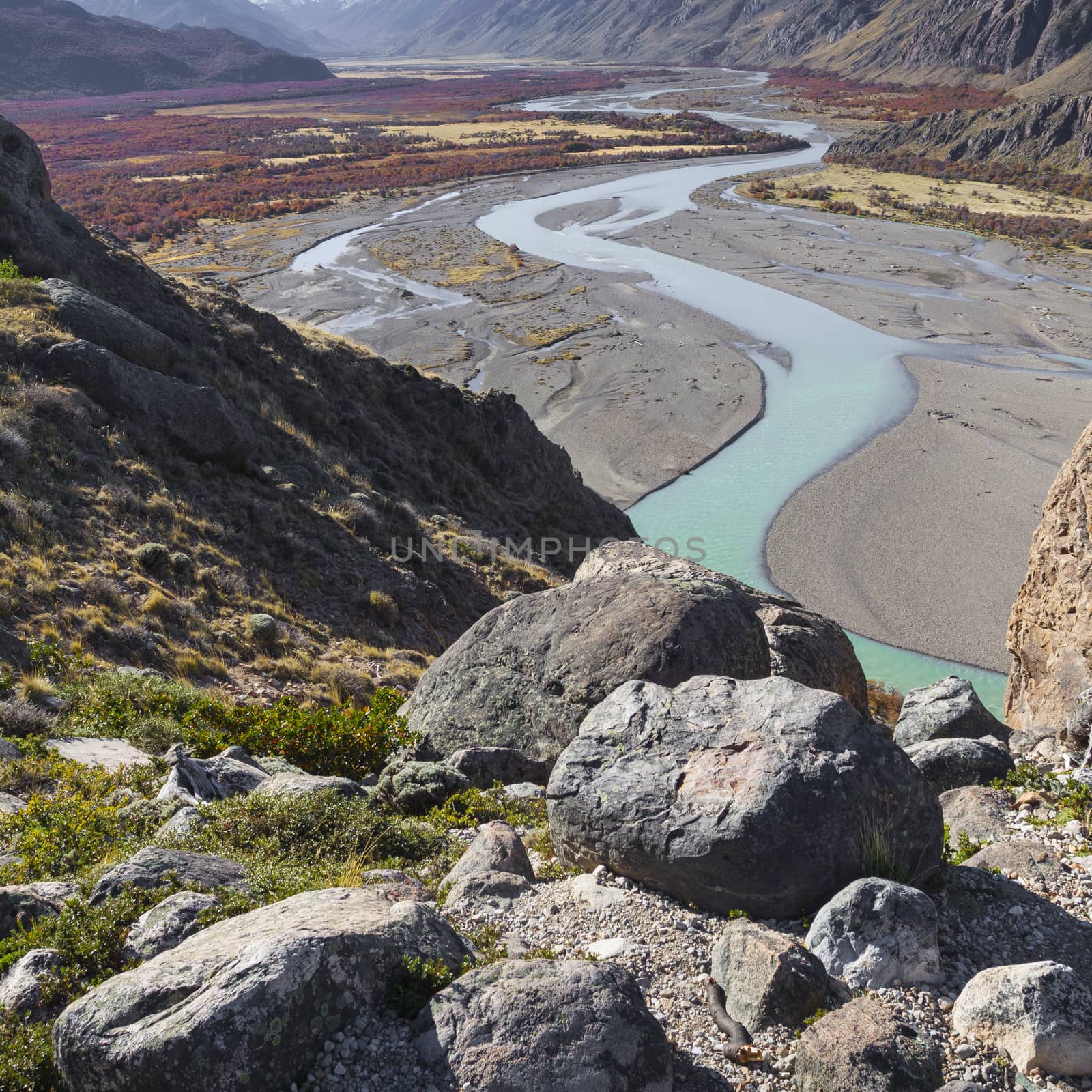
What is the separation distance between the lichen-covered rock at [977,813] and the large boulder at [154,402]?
49.4ft

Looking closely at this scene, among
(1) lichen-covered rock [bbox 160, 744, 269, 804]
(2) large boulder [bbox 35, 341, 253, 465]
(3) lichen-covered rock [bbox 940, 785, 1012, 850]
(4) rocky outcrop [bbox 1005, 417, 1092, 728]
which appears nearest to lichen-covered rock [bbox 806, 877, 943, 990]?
(3) lichen-covered rock [bbox 940, 785, 1012, 850]

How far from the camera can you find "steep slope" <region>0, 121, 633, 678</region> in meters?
13.8

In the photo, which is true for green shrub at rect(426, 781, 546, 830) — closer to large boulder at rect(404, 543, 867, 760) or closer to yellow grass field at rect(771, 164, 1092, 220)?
large boulder at rect(404, 543, 867, 760)

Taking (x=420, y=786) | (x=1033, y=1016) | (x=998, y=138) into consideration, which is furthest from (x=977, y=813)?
(x=998, y=138)

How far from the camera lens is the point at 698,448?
34.2 m

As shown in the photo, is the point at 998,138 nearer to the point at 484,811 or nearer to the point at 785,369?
the point at 785,369

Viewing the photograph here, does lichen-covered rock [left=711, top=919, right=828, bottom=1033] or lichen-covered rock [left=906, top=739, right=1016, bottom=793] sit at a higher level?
lichen-covered rock [left=711, top=919, right=828, bottom=1033]

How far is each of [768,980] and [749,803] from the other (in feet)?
4.33

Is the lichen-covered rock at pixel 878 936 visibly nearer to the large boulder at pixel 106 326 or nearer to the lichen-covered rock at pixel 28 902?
the lichen-covered rock at pixel 28 902

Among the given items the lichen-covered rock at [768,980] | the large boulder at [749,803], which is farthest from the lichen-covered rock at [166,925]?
the lichen-covered rock at [768,980]

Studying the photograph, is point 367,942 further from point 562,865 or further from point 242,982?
point 562,865

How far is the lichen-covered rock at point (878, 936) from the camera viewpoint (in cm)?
517

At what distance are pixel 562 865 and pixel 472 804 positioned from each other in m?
1.86

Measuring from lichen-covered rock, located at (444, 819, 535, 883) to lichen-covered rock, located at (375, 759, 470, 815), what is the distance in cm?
175
